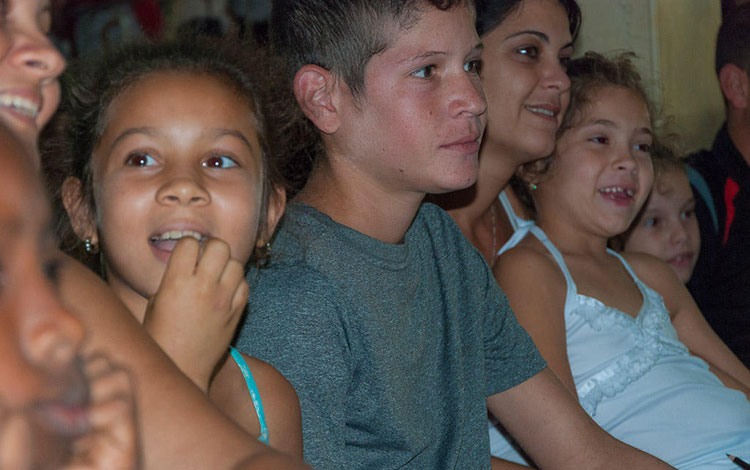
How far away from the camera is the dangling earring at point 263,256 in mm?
1014

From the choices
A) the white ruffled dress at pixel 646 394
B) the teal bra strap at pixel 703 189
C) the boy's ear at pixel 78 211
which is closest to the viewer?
the boy's ear at pixel 78 211

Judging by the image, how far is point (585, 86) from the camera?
1.71m

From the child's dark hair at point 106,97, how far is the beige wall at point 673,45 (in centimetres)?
157

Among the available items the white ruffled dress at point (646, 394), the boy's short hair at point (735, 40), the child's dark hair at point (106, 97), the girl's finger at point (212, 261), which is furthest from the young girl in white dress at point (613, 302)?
the girl's finger at point (212, 261)

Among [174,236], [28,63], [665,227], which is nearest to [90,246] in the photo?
[174,236]

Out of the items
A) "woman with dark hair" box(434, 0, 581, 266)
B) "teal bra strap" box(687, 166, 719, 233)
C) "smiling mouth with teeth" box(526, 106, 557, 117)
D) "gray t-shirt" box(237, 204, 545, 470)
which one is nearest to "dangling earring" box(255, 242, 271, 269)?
"gray t-shirt" box(237, 204, 545, 470)

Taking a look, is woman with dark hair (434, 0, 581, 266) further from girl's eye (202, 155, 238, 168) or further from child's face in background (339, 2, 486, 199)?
girl's eye (202, 155, 238, 168)

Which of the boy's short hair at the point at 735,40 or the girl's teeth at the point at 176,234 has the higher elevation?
the boy's short hair at the point at 735,40

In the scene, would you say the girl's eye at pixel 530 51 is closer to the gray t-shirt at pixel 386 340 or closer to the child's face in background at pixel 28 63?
the gray t-shirt at pixel 386 340

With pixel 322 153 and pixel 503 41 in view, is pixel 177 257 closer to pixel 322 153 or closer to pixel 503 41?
pixel 322 153

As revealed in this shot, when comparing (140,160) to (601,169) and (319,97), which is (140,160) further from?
(601,169)

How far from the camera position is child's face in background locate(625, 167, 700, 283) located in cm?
200

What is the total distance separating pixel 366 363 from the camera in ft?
3.34

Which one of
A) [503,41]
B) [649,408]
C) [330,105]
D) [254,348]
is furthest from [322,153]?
[649,408]
